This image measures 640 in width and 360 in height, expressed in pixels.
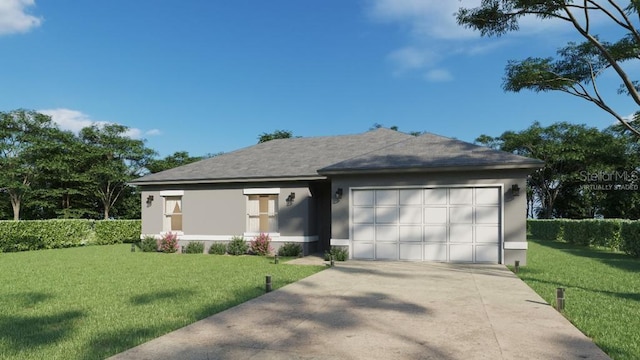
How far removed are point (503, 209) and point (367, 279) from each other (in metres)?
5.55

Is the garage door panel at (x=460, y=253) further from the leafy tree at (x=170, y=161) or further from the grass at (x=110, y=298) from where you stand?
the leafy tree at (x=170, y=161)

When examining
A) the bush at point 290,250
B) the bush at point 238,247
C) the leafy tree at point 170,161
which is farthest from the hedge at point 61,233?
the leafy tree at point 170,161

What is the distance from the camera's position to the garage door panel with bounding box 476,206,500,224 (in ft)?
41.9

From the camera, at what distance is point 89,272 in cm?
1170

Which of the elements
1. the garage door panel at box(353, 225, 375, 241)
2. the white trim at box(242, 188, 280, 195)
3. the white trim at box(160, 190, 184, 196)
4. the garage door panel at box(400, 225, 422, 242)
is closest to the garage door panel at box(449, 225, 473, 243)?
the garage door panel at box(400, 225, 422, 242)

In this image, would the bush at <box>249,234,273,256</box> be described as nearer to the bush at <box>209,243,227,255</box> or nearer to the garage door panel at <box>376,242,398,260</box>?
the bush at <box>209,243,227,255</box>

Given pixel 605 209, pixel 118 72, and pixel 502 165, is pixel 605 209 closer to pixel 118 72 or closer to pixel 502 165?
pixel 502 165

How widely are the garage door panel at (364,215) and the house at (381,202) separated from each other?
0.11ft

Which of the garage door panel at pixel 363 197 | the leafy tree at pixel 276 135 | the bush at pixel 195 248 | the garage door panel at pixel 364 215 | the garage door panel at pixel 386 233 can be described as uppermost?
the leafy tree at pixel 276 135

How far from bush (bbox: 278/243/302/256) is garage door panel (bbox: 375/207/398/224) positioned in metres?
3.67

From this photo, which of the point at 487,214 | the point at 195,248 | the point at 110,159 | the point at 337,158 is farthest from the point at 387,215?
the point at 110,159

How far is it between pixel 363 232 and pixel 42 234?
1675 cm

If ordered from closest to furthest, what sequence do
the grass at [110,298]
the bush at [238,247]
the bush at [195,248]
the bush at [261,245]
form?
1. the grass at [110,298]
2. the bush at [261,245]
3. the bush at [238,247]
4. the bush at [195,248]

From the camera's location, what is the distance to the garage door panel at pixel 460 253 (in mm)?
12977
